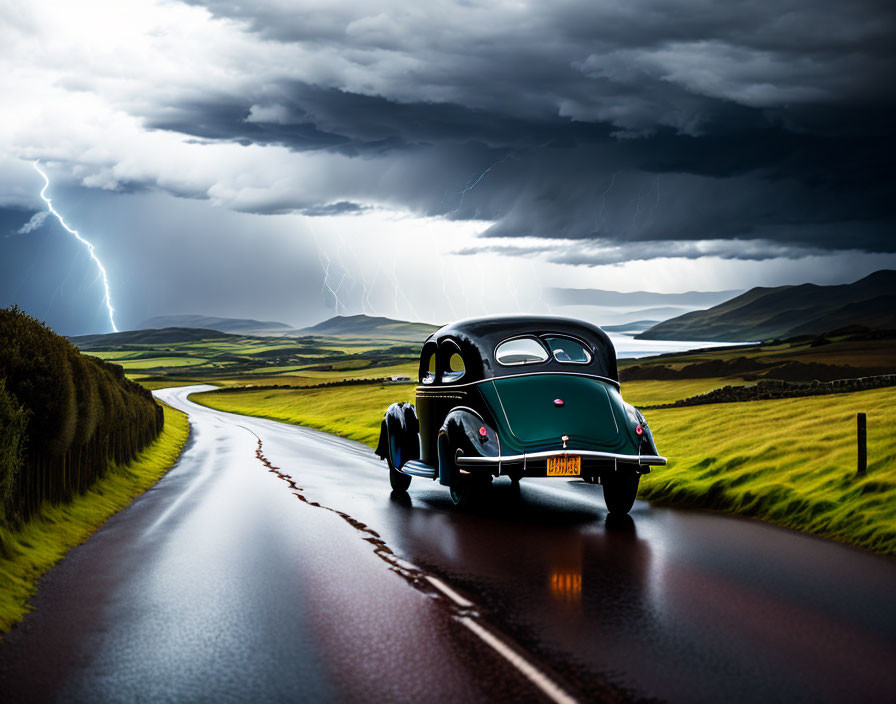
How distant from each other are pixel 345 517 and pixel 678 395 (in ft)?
109

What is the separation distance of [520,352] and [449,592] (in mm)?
5327

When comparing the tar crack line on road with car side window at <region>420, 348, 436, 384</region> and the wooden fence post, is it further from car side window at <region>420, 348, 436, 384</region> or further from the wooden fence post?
the wooden fence post

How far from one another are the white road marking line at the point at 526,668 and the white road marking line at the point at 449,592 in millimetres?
477

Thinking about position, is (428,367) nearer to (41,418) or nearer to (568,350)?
(568,350)

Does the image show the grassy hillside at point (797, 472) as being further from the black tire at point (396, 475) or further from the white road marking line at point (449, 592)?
the white road marking line at point (449, 592)

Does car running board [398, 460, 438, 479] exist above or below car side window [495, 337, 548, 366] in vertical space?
below

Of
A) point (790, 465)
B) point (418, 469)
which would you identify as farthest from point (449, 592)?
point (790, 465)

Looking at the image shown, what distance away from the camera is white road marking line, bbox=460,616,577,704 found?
14.7ft

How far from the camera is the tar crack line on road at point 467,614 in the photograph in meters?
4.67

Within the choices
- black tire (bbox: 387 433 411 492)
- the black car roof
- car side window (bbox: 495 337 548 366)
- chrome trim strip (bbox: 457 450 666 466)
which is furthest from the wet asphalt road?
black tire (bbox: 387 433 411 492)

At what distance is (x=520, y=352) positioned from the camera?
11734 millimetres

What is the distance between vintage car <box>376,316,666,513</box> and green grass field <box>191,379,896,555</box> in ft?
6.08

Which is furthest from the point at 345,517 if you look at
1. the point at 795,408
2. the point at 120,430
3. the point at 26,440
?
the point at 795,408

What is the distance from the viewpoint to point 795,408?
19.8 metres
